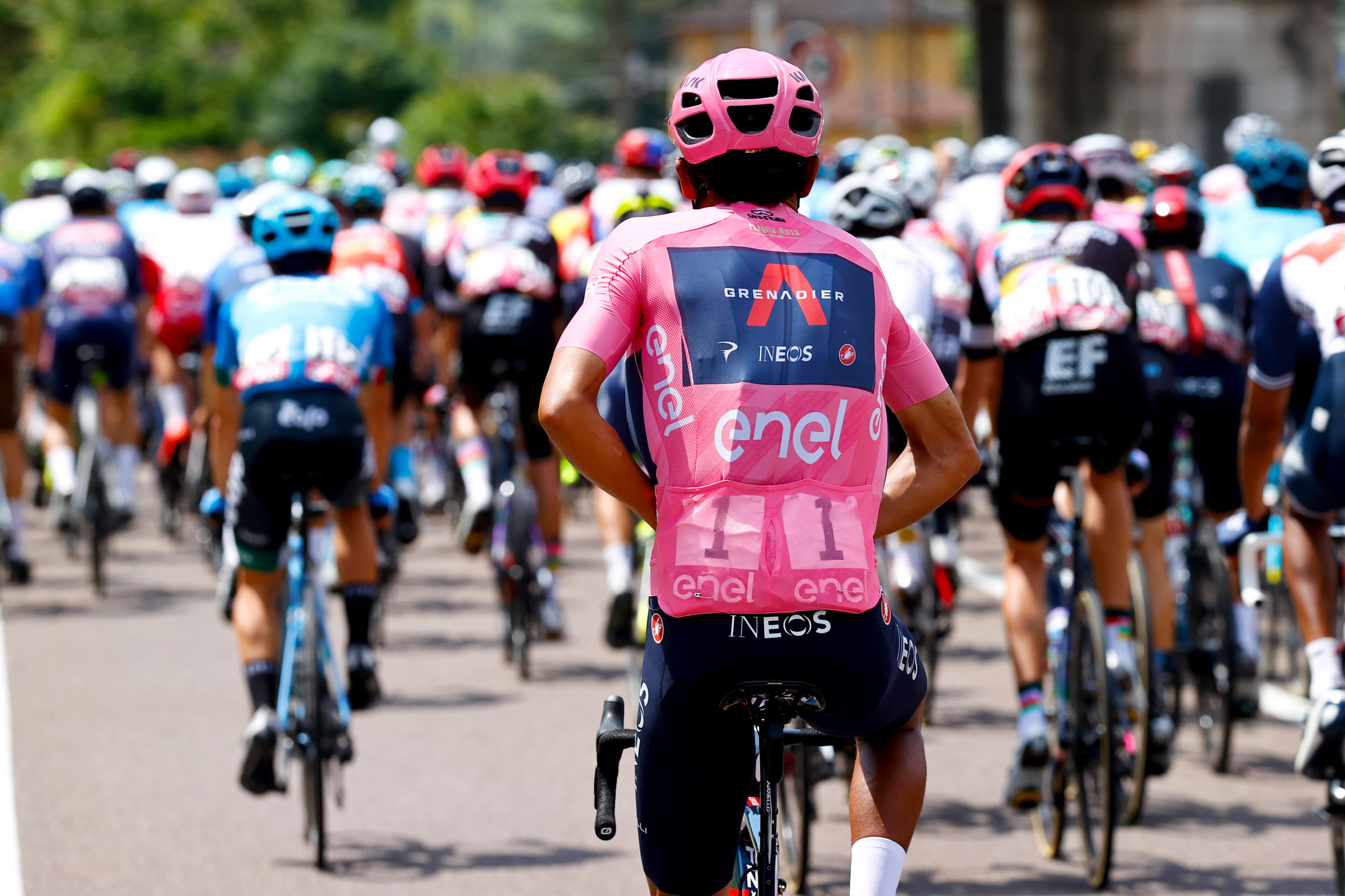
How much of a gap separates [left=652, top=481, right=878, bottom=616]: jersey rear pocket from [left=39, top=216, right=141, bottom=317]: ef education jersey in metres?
9.29

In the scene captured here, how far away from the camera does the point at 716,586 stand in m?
3.76

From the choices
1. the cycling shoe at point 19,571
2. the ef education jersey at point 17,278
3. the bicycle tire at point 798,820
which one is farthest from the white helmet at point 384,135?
the bicycle tire at point 798,820

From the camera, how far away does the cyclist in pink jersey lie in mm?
3768

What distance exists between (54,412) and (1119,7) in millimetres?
15476

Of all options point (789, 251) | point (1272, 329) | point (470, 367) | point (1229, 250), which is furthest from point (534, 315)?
point (789, 251)

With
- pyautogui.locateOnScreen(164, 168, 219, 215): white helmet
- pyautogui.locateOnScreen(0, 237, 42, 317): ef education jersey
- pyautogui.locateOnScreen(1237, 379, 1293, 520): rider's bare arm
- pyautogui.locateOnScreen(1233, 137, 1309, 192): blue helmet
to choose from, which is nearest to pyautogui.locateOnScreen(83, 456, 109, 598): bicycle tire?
pyautogui.locateOnScreen(0, 237, 42, 317): ef education jersey

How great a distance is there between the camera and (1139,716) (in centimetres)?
650

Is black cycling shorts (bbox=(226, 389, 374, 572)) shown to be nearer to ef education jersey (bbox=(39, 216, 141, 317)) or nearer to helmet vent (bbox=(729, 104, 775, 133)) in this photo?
helmet vent (bbox=(729, 104, 775, 133))

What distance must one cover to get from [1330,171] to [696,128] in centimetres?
260

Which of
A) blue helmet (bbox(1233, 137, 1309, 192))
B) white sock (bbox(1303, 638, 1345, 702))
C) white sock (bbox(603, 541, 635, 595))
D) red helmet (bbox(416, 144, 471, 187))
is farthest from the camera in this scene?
red helmet (bbox(416, 144, 471, 187))

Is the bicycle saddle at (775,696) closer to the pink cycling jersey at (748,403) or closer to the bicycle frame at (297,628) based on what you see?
the pink cycling jersey at (748,403)

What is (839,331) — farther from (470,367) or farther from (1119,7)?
(1119,7)

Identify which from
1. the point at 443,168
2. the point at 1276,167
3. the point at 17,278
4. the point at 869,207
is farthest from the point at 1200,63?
the point at 869,207

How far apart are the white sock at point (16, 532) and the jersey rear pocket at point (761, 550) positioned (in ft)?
30.4
